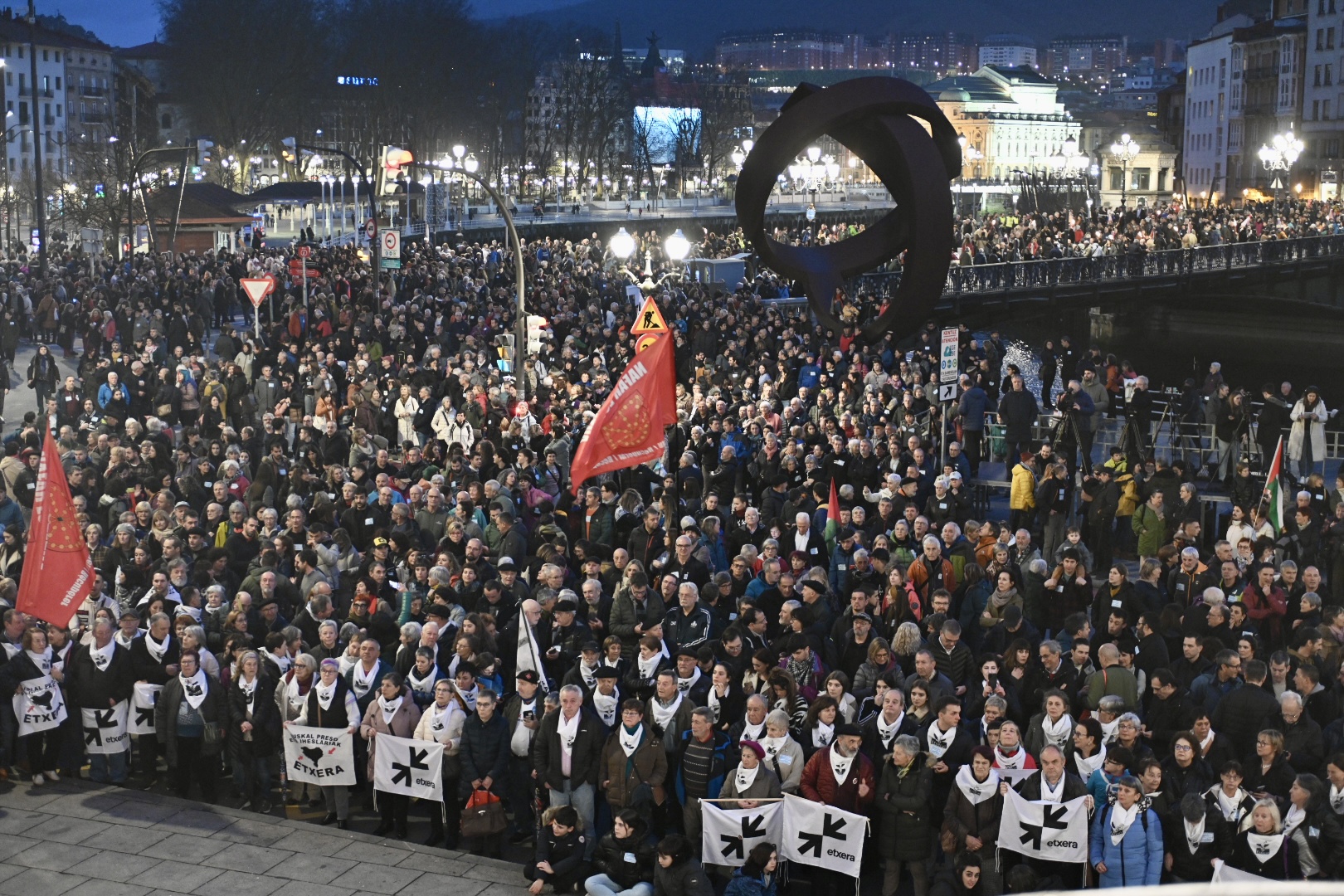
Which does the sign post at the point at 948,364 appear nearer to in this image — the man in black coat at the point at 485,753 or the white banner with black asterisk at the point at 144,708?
the man in black coat at the point at 485,753

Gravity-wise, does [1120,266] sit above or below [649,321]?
above

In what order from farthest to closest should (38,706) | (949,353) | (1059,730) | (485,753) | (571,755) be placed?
(949,353), (38,706), (485,753), (571,755), (1059,730)

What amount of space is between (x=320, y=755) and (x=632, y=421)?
4832 millimetres

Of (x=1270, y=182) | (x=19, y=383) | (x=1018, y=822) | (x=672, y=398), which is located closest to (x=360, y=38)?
(x=1270, y=182)

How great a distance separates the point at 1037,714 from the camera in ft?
32.9

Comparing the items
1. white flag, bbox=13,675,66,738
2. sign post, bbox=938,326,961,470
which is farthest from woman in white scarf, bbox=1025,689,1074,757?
sign post, bbox=938,326,961,470

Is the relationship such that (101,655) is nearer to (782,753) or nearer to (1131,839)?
(782,753)

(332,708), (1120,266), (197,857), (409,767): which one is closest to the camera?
(197,857)

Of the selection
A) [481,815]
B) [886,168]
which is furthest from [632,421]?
[481,815]

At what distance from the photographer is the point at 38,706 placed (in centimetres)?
1180

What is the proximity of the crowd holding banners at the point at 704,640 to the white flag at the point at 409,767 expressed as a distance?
0.04 m

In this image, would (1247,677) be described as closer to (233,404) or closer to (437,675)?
(437,675)

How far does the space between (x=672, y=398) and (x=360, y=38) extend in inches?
3746

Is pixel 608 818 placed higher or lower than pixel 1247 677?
lower
